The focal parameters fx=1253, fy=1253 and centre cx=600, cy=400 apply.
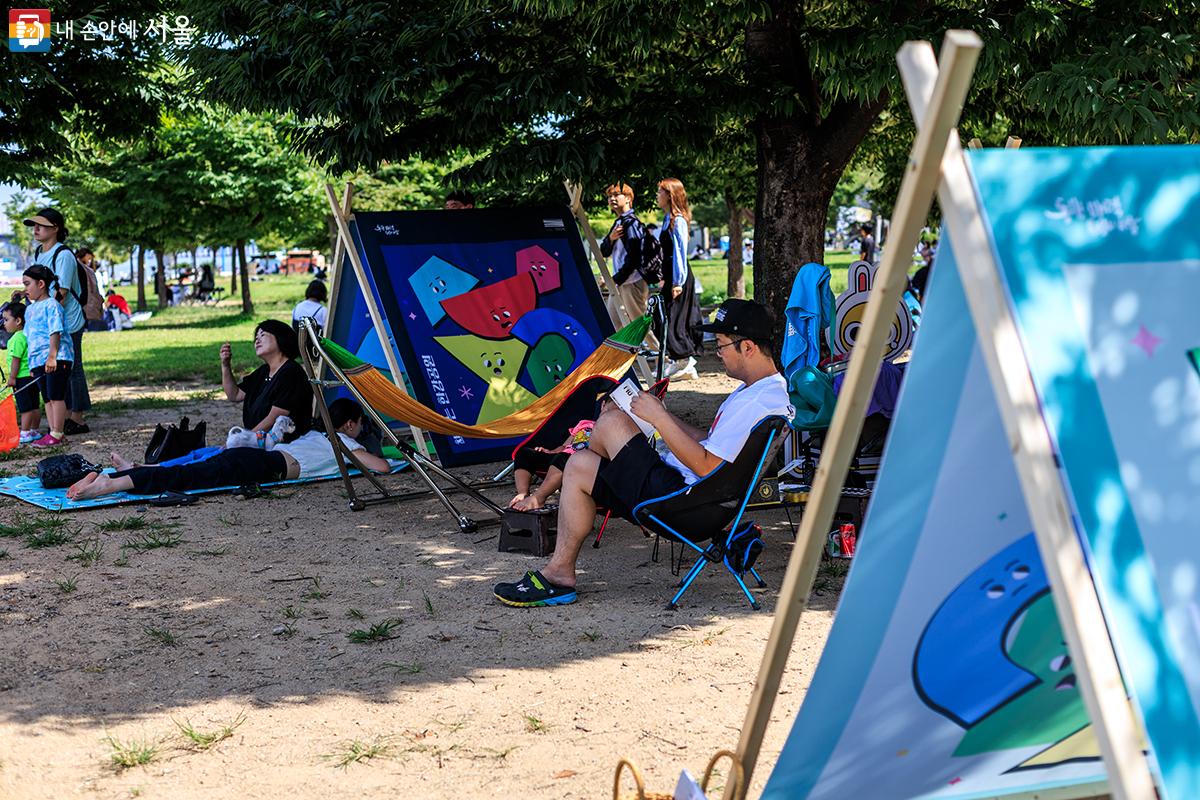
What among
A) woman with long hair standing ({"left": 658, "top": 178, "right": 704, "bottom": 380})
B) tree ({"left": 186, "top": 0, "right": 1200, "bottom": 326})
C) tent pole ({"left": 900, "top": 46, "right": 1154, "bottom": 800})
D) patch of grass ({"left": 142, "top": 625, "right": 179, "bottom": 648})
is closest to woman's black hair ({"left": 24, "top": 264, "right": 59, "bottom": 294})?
tree ({"left": 186, "top": 0, "right": 1200, "bottom": 326})

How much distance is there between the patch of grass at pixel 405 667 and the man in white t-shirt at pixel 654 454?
78 cm

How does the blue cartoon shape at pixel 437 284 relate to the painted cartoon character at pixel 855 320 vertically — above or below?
above

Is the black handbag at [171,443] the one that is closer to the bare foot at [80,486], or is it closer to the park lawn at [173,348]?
the bare foot at [80,486]

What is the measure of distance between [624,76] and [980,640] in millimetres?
6471

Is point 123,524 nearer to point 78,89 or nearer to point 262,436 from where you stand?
point 262,436

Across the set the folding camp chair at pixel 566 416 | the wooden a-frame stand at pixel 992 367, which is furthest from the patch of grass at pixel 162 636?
the wooden a-frame stand at pixel 992 367

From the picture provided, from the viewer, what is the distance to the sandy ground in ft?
12.1

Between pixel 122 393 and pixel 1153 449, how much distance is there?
12.3 m

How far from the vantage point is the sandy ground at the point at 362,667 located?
368cm

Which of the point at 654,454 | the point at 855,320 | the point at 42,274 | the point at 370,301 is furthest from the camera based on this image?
the point at 42,274

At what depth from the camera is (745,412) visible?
5090 mm

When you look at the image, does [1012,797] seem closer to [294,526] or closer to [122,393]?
[294,526]

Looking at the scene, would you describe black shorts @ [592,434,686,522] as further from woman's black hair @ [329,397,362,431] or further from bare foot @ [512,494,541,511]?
woman's black hair @ [329,397,362,431]
